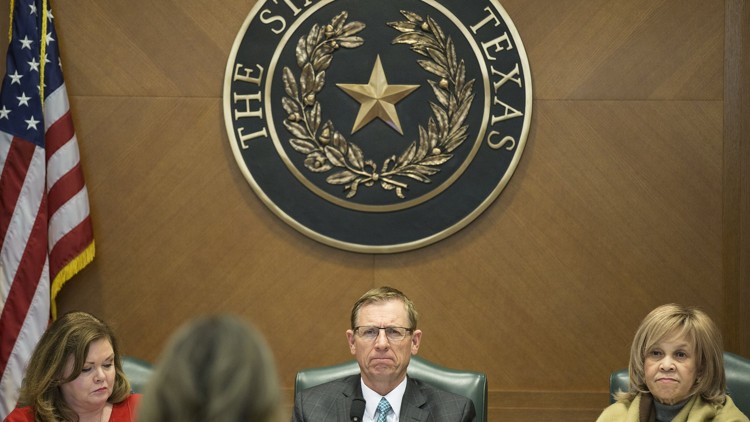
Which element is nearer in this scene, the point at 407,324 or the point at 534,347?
the point at 407,324

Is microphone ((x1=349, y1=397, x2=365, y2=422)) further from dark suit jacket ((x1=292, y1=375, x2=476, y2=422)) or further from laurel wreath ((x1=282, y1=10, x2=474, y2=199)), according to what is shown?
laurel wreath ((x1=282, y1=10, x2=474, y2=199))

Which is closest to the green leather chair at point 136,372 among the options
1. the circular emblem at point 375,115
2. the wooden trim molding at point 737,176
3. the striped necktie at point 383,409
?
the striped necktie at point 383,409

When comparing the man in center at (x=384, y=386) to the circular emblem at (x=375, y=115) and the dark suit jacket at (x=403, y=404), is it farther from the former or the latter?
the circular emblem at (x=375, y=115)

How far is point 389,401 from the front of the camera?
11.9 feet

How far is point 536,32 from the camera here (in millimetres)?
4969

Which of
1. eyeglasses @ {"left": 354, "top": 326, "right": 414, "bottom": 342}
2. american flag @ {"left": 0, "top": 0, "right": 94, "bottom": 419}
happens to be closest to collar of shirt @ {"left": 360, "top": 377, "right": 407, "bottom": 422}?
eyeglasses @ {"left": 354, "top": 326, "right": 414, "bottom": 342}

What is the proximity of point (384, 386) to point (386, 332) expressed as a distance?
19cm

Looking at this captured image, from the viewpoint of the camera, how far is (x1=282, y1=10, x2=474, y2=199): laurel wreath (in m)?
4.96

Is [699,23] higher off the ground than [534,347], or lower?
higher

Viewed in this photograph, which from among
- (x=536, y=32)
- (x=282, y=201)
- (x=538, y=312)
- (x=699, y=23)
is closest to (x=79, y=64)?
(x=282, y=201)

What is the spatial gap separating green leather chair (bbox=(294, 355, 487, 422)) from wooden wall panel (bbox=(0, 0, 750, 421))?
3.46 ft

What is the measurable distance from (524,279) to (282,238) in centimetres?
120

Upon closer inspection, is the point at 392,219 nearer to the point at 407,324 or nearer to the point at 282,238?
the point at 282,238

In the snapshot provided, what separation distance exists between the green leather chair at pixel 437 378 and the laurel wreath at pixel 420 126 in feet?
4.06
